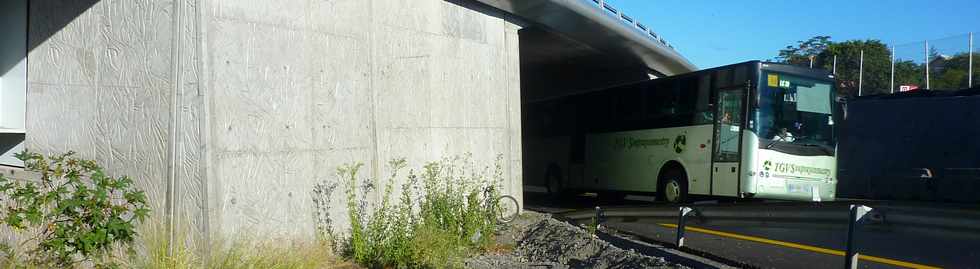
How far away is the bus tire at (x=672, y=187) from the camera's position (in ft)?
50.2

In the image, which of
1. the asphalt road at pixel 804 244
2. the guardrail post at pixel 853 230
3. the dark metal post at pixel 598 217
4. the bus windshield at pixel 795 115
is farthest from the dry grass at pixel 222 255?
the bus windshield at pixel 795 115

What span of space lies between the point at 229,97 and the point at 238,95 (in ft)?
0.44

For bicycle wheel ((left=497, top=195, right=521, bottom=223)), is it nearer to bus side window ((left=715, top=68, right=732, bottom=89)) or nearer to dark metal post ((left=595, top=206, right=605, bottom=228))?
dark metal post ((left=595, top=206, right=605, bottom=228))

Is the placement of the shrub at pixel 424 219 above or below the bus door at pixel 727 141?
below

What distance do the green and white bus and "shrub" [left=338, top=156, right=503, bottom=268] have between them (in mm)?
5195

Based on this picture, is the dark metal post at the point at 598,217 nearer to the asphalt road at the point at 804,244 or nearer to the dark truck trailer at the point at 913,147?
the asphalt road at the point at 804,244

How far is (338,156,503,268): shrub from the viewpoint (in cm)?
800

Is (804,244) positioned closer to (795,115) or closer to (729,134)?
(729,134)

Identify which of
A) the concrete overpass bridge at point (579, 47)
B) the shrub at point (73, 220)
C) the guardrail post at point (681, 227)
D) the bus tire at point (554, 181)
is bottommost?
the bus tire at point (554, 181)

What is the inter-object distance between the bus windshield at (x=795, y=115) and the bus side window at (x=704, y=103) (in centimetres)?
113

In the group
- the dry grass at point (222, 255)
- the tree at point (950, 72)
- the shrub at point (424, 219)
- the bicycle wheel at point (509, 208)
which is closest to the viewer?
the dry grass at point (222, 255)

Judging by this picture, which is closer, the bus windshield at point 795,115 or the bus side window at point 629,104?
the bus windshield at point 795,115

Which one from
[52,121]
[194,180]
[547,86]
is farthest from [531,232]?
[547,86]

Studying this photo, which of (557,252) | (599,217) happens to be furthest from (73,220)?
(599,217)
